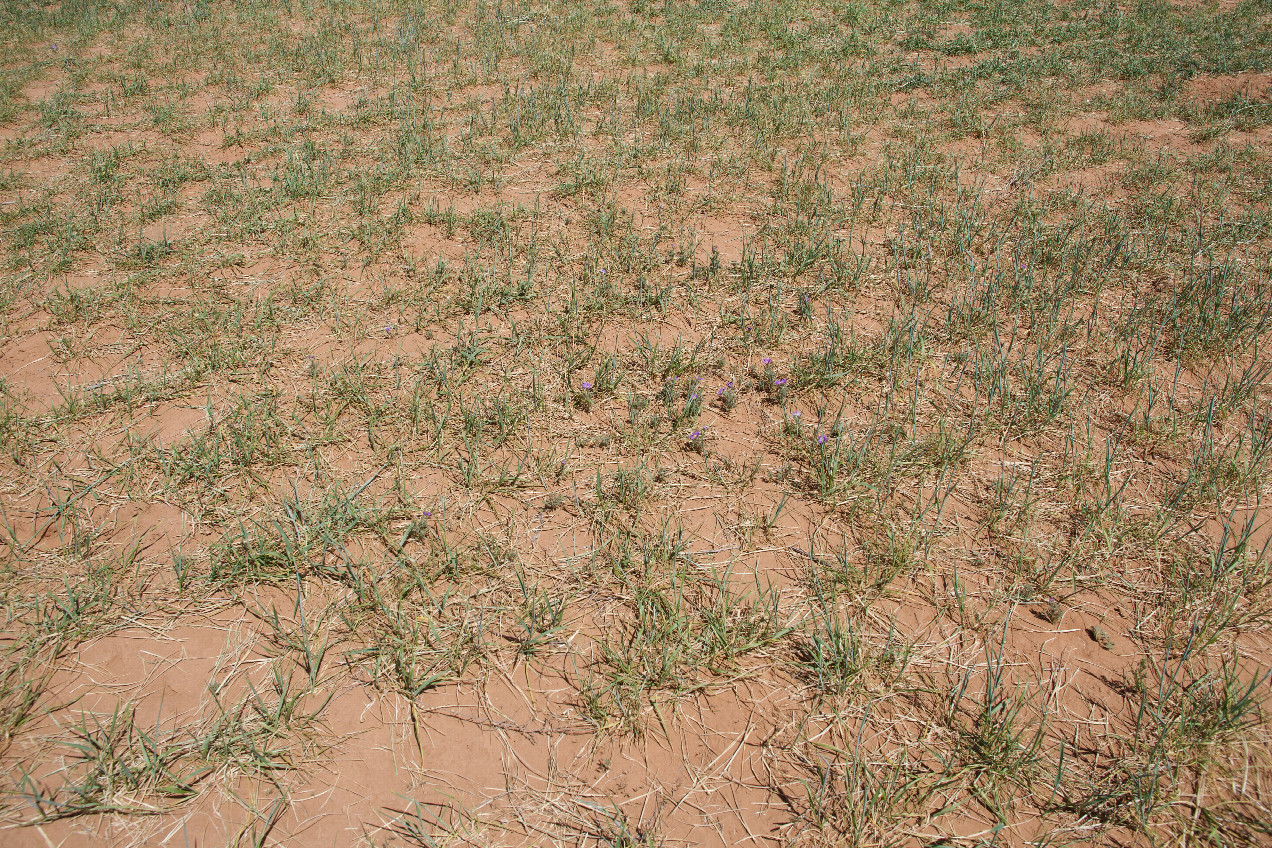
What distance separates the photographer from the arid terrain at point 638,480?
6.95 feet

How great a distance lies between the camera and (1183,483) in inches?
117

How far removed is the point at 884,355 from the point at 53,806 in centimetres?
359

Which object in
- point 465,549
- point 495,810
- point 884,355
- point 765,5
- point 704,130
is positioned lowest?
point 495,810

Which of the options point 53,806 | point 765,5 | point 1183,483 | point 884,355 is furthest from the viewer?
point 765,5

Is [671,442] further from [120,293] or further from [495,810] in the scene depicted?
[120,293]

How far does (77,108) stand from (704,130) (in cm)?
574

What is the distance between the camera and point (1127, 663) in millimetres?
2408

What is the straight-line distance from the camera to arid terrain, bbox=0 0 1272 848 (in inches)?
83.4

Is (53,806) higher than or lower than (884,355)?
lower

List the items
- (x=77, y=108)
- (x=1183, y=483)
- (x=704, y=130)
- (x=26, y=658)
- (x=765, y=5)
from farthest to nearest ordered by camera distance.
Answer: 1. (x=765, y=5)
2. (x=77, y=108)
3. (x=704, y=130)
4. (x=1183, y=483)
5. (x=26, y=658)

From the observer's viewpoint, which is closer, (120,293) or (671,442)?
(671,442)

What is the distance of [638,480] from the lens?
3.05 m

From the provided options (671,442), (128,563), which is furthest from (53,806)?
(671,442)

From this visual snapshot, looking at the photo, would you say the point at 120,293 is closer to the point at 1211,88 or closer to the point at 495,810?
the point at 495,810
